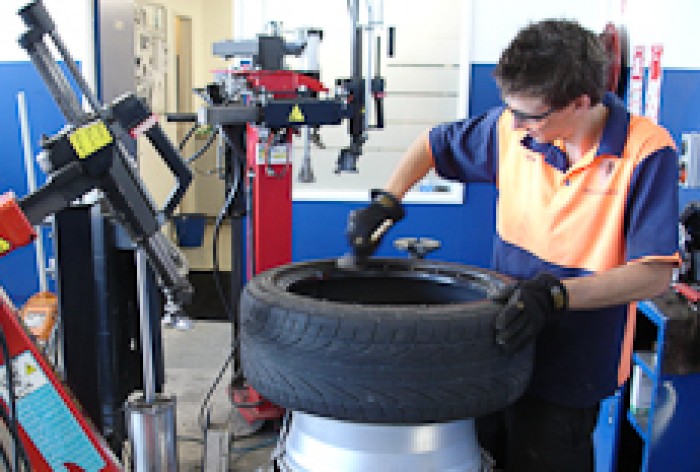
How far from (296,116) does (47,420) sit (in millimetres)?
1233

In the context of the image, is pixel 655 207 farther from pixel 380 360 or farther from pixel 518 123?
pixel 380 360

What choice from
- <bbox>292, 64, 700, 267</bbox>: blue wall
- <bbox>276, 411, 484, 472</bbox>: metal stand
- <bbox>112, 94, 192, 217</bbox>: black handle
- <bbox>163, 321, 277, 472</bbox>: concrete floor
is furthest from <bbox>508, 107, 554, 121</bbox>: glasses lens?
<bbox>292, 64, 700, 267</bbox>: blue wall

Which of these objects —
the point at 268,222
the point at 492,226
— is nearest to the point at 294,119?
the point at 268,222

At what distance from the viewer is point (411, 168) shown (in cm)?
175

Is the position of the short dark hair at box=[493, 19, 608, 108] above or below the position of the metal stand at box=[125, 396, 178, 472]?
above

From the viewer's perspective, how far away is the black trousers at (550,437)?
1571 millimetres

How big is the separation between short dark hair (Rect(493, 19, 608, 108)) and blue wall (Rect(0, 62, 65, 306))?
3437 mm

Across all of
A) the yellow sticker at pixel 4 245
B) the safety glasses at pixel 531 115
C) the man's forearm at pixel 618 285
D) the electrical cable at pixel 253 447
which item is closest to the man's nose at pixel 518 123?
the safety glasses at pixel 531 115

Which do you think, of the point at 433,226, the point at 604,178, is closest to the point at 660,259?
the point at 604,178

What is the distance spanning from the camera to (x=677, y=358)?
212 centimetres

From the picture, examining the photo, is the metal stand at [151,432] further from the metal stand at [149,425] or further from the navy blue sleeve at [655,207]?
the navy blue sleeve at [655,207]

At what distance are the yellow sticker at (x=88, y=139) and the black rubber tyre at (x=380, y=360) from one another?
0.42 metres

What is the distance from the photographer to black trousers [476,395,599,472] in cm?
157

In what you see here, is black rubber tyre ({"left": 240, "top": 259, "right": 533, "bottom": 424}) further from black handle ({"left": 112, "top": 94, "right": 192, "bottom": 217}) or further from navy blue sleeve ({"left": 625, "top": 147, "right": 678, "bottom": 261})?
black handle ({"left": 112, "top": 94, "right": 192, "bottom": 217})
